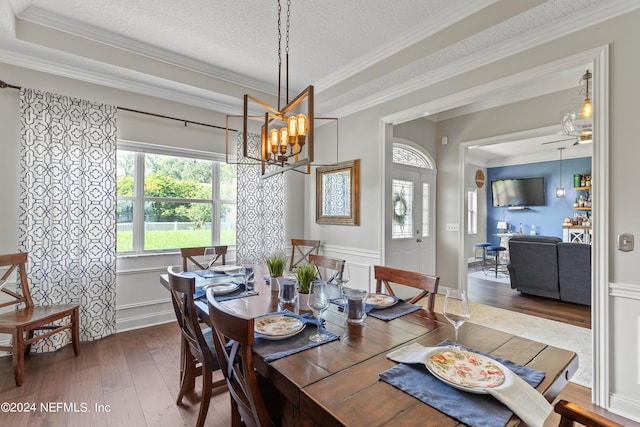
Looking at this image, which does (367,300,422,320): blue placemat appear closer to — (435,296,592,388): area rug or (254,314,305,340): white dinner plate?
(254,314,305,340): white dinner plate

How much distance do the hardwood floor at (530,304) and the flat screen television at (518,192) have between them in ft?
12.5

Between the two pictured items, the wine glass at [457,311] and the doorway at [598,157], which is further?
the doorway at [598,157]

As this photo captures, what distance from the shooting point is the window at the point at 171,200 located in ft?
11.4

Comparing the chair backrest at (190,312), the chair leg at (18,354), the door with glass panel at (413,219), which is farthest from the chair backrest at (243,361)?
the door with glass panel at (413,219)

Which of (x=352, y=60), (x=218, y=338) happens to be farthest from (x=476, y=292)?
(x=218, y=338)

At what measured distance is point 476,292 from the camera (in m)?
5.18

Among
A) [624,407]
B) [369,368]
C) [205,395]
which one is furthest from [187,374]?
[624,407]

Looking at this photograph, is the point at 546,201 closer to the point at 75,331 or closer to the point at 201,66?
the point at 201,66

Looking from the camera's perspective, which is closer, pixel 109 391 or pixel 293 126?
pixel 293 126

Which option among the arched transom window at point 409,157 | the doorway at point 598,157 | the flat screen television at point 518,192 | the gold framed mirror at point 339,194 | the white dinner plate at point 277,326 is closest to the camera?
the white dinner plate at point 277,326

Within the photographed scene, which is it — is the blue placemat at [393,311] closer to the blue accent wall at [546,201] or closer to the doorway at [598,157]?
the doorway at [598,157]

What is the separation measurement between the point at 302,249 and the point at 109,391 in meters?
2.85

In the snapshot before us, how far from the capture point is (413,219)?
4.72 meters

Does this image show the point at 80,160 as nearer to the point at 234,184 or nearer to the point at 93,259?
the point at 93,259
